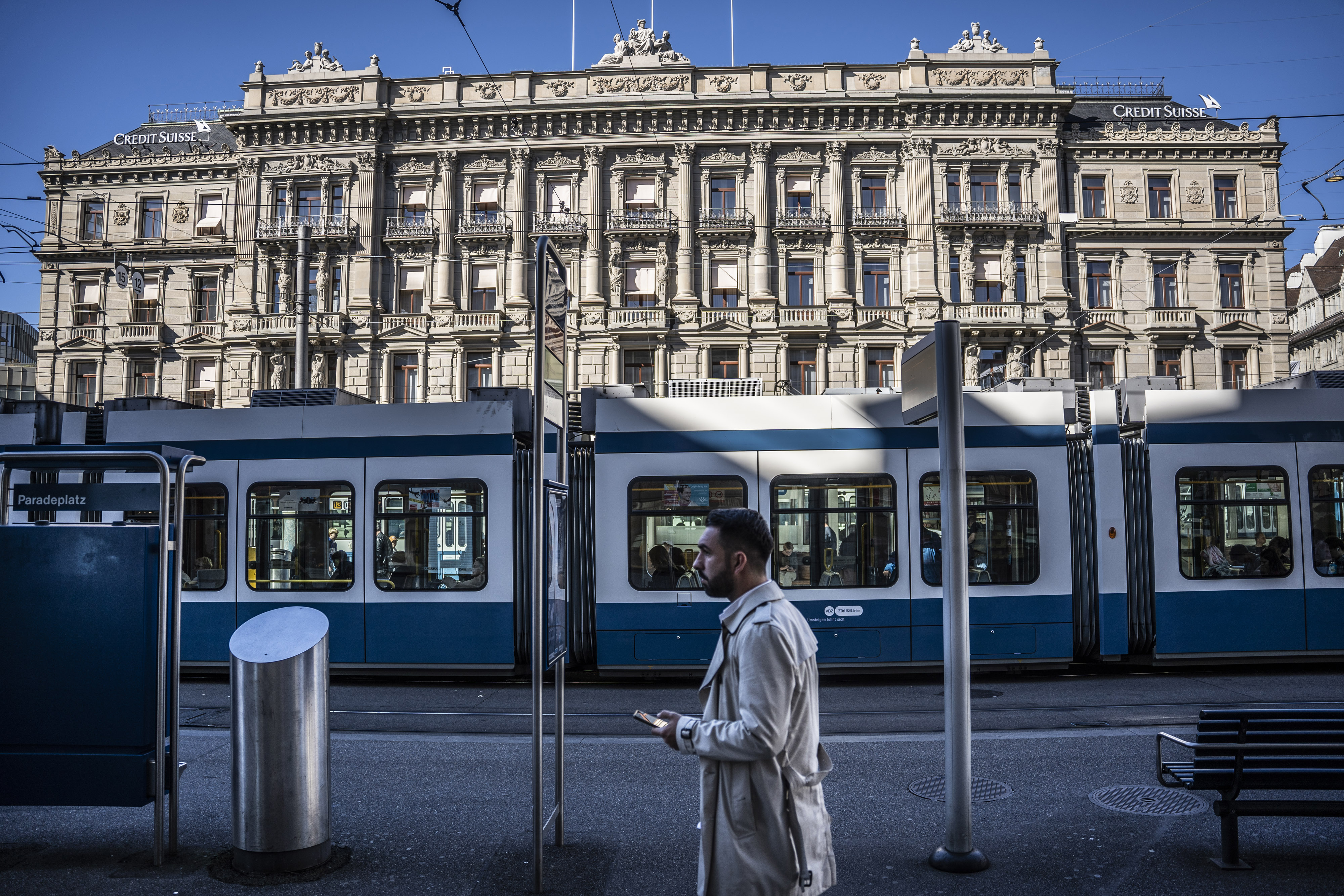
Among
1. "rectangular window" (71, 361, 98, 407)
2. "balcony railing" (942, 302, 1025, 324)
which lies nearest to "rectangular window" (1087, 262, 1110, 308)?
"balcony railing" (942, 302, 1025, 324)

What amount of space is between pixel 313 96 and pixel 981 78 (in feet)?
96.9

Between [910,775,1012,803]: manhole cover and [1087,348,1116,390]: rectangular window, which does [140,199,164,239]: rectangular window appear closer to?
[1087,348,1116,390]: rectangular window

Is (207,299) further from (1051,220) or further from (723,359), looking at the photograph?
(1051,220)

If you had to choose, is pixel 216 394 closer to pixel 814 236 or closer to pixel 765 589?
pixel 814 236

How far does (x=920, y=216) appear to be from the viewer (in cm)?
3766

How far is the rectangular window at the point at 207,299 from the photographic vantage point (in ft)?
135

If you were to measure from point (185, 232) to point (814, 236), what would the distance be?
29.1 m

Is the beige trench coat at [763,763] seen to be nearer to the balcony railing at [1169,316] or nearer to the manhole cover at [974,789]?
the manhole cover at [974,789]

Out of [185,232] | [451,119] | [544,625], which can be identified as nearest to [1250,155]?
[451,119]

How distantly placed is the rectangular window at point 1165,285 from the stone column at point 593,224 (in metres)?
24.1

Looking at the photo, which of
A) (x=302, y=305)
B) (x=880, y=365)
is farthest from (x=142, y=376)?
(x=880, y=365)

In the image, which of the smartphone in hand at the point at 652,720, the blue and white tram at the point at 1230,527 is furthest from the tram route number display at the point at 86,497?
the blue and white tram at the point at 1230,527

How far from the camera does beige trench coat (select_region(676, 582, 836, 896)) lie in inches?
104

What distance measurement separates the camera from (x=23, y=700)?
4914 mm
